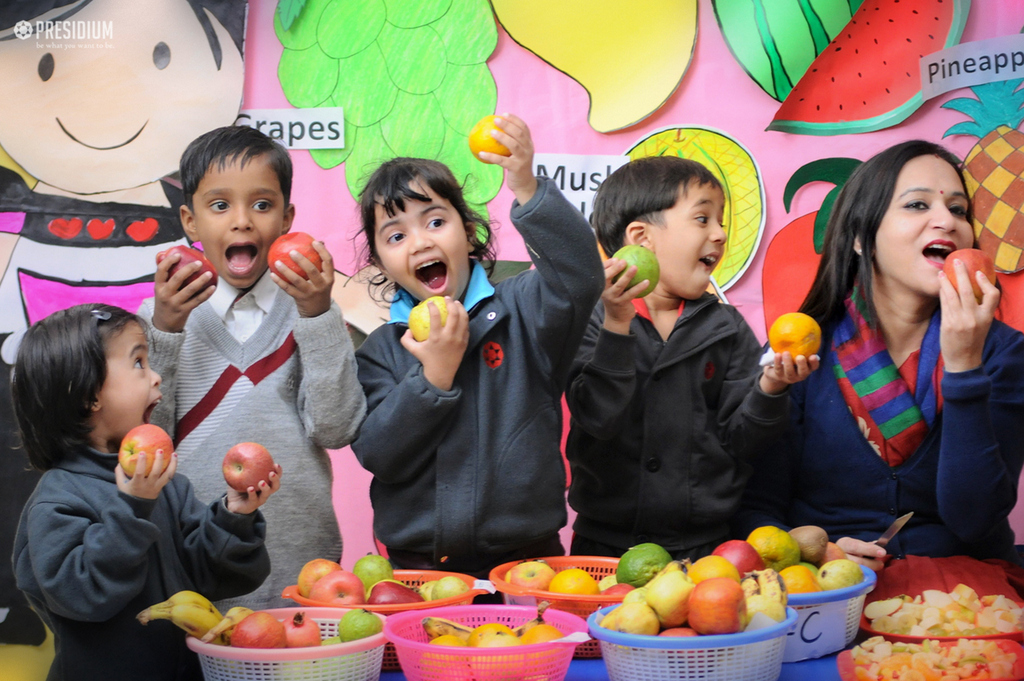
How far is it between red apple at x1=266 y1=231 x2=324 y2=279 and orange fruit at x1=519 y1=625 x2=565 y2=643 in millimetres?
973

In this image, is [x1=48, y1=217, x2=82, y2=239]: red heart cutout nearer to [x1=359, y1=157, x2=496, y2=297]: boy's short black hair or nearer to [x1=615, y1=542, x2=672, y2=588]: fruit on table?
[x1=359, y1=157, x2=496, y2=297]: boy's short black hair

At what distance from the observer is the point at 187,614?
1.32 m

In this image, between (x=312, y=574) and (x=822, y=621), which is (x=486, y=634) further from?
(x=822, y=621)

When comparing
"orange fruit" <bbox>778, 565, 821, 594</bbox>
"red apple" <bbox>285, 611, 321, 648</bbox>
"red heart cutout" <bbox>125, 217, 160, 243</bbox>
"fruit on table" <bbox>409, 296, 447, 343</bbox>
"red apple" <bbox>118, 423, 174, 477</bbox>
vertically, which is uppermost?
"red heart cutout" <bbox>125, 217, 160, 243</bbox>

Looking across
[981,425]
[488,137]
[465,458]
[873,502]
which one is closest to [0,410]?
[465,458]

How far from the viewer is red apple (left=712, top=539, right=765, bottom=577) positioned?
1443 mm

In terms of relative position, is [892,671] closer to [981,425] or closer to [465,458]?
[981,425]

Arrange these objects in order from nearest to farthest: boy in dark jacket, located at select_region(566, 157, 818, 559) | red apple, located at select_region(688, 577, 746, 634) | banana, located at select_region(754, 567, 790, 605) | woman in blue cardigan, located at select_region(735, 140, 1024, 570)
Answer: red apple, located at select_region(688, 577, 746, 634)
banana, located at select_region(754, 567, 790, 605)
woman in blue cardigan, located at select_region(735, 140, 1024, 570)
boy in dark jacket, located at select_region(566, 157, 818, 559)

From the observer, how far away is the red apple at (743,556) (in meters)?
1.44

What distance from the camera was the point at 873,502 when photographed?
6.44 ft

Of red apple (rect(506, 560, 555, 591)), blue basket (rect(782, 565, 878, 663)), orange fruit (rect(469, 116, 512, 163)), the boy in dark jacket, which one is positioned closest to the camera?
blue basket (rect(782, 565, 878, 663))

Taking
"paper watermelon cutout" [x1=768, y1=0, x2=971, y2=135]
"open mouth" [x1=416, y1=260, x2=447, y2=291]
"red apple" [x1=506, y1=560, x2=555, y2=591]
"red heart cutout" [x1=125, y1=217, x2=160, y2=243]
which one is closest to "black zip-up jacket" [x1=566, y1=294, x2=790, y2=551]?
"open mouth" [x1=416, y1=260, x2=447, y2=291]

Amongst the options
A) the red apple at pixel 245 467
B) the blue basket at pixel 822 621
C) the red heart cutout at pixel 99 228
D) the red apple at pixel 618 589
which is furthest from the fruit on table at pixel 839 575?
the red heart cutout at pixel 99 228

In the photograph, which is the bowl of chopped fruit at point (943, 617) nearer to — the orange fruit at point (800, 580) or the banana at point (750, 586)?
the orange fruit at point (800, 580)
